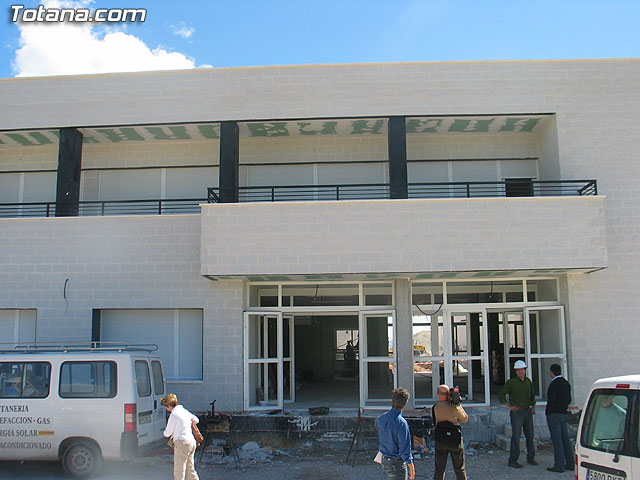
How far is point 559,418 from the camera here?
9.92 metres

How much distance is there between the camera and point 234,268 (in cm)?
1230

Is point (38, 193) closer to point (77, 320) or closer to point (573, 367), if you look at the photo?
point (77, 320)

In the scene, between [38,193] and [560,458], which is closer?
[560,458]

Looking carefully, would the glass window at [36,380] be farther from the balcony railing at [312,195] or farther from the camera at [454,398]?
the camera at [454,398]

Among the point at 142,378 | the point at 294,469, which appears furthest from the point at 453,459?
the point at 142,378

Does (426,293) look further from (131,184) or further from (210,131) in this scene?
(131,184)

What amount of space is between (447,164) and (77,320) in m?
9.31

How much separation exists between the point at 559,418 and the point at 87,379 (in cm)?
757

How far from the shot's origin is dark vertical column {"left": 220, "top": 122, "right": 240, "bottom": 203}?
44.1 ft

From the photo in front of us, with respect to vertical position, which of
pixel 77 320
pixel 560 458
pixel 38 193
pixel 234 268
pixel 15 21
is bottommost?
pixel 560 458

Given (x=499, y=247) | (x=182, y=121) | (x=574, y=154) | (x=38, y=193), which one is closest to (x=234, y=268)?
(x=182, y=121)

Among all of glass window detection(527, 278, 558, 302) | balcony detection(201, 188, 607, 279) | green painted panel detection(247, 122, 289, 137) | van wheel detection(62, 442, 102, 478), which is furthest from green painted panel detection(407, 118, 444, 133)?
van wheel detection(62, 442, 102, 478)

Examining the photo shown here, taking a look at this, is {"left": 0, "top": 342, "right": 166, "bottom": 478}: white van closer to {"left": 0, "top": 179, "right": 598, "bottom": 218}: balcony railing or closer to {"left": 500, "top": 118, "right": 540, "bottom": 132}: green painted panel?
{"left": 0, "top": 179, "right": 598, "bottom": 218}: balcony railing

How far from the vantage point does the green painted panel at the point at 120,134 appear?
14.4 metres
